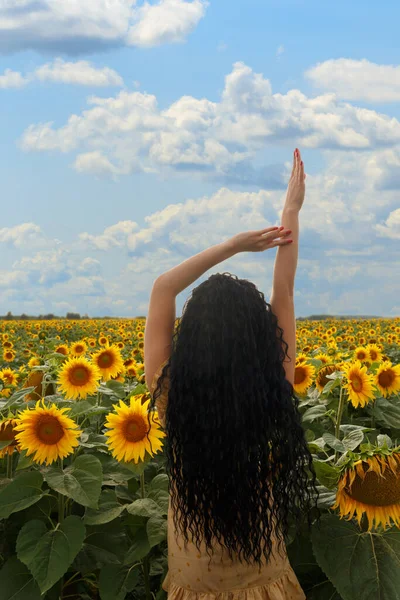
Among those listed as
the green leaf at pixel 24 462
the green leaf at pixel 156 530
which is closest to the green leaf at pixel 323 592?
the green leaf at pixel 156 530

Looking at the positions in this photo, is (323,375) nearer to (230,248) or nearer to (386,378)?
(386,378)

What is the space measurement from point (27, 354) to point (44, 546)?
833 cm

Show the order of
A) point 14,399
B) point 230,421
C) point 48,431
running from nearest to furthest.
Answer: point 230,421, point 48,431, point 14,399

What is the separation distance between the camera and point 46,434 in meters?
3.61

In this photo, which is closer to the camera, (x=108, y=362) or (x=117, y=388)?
(x=117, y=388)

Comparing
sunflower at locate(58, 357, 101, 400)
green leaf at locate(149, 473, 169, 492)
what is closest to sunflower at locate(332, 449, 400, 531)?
green leaf at locate(149, 473, 169, 492)

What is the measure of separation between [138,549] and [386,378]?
2.68 m

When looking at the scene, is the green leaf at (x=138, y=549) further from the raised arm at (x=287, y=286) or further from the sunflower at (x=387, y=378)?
the sunflower at (x=387, y=378)

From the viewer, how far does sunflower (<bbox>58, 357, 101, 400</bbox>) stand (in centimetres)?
494

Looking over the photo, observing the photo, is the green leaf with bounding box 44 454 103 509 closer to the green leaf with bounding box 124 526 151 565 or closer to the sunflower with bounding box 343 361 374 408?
the green leaf with bounding box 124 526 151 565

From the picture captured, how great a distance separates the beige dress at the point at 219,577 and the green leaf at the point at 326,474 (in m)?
0.50

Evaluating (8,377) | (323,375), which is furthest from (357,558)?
(8,377)

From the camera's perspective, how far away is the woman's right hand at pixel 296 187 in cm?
346

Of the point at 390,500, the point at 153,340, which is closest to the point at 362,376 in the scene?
the point at 390,500
